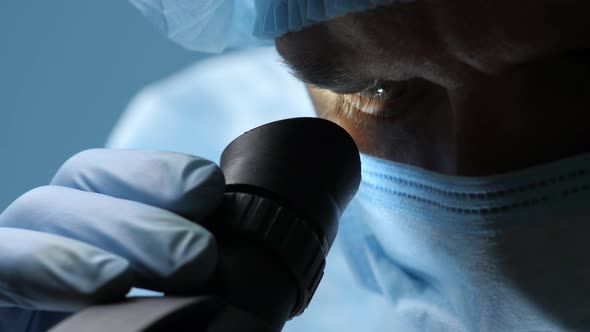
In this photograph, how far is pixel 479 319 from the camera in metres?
0.91

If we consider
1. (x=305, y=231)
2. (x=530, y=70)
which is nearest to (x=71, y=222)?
(x=305, y=231)

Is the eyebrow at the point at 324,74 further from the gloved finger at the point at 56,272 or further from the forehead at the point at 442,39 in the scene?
the gloved finger at the point at 56,272

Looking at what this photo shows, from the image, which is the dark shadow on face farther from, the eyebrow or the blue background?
the blue background

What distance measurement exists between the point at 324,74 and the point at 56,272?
0.35 meters

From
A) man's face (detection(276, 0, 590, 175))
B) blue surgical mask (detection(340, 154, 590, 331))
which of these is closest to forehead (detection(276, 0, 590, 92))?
man's face (detection(276, 0, 590, 175))

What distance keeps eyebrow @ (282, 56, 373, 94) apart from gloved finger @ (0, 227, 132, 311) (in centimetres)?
31

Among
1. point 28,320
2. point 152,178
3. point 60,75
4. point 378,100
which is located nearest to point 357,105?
point 378,100

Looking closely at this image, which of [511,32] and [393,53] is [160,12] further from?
[511,32]

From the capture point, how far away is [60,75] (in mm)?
1536

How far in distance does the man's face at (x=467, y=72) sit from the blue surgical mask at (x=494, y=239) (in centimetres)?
2

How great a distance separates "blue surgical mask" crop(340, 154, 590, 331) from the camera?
2.52ft

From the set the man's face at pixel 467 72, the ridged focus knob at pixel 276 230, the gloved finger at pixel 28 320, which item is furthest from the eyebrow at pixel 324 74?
the gloved finger at pixel 28 320

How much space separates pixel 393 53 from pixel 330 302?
60 cm

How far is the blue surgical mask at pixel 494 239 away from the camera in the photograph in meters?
0.77
